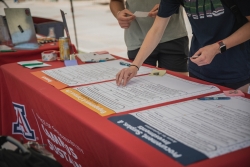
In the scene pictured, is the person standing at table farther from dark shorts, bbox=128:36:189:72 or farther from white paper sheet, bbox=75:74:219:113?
white paper sheet, bbox=75:74:219:113

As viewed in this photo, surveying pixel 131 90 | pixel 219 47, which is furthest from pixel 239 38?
pixel 131 90

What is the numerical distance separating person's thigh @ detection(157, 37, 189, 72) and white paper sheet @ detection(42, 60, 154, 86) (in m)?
0.33

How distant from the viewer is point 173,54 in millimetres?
1981

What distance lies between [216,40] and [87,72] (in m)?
0.65

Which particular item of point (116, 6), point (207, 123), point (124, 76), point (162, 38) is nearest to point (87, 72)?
point (124, 76)

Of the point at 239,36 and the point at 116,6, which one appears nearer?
the point at 239,36

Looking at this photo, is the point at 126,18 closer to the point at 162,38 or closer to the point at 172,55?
the point at 162,38

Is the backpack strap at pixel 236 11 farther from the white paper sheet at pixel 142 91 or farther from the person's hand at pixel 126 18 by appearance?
the person's hand at pixel 126 18

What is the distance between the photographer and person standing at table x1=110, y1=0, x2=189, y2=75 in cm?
196

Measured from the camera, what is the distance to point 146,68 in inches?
65.8

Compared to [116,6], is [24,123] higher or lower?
lower

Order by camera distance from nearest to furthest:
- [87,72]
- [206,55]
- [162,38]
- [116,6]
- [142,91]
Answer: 1. [206,55]
2. [142,91]
3. [87,72]
4. [162,38]
5. [116,6]

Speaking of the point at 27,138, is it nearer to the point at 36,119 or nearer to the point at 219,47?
the point at 36,119

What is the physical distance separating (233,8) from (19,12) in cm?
173
